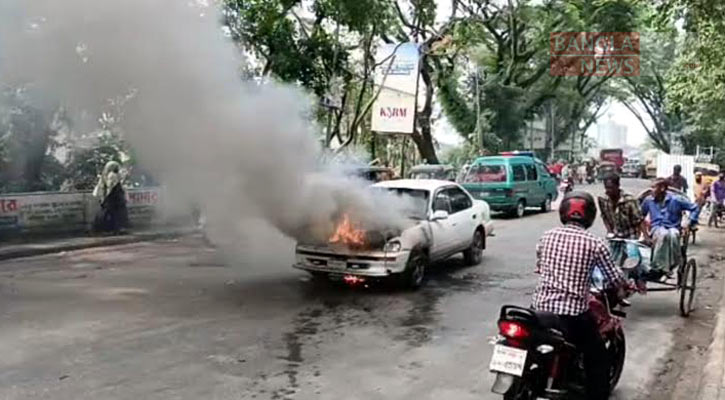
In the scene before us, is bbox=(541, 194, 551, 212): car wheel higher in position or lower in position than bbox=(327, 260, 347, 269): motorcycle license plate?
higher

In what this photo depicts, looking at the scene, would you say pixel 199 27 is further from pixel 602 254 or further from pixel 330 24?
pixel 330 24

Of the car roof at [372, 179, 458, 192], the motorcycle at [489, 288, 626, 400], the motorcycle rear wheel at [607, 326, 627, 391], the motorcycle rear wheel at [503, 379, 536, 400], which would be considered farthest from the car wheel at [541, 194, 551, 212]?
the motorcycle rear wheel at [503, 379, 536, 400]

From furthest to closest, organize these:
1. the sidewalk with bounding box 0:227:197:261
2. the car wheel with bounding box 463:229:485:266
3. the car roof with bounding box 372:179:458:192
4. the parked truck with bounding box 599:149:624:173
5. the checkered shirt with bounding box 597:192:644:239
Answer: the parked truck with bounding box 599:149:624:173 < the sidewalk with bounding box 0:227:197:261 < the car wheel with bounding box 463:229:485:266 < the car roof with bounding box 372:179:458:192 < the checkered shirt with bounding box 597:192:644:239

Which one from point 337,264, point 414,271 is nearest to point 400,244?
point 414,271

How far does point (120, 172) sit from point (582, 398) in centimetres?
1363

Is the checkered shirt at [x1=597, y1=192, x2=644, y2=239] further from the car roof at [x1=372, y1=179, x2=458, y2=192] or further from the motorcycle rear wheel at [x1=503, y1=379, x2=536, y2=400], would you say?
the motorcycle rear wheel at [x1=503, y1=379, x2=536, y2=400]

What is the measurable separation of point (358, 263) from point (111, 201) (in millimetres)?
8634

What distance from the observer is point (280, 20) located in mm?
17281

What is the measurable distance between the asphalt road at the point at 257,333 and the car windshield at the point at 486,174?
372 inches

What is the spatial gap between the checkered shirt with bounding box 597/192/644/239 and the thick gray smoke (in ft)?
10.1

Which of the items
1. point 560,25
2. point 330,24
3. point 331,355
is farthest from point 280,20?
point 560,25

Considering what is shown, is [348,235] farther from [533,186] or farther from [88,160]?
[533,186]

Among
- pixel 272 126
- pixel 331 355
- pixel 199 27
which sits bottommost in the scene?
pixel 331 355

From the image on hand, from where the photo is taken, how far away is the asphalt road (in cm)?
571
